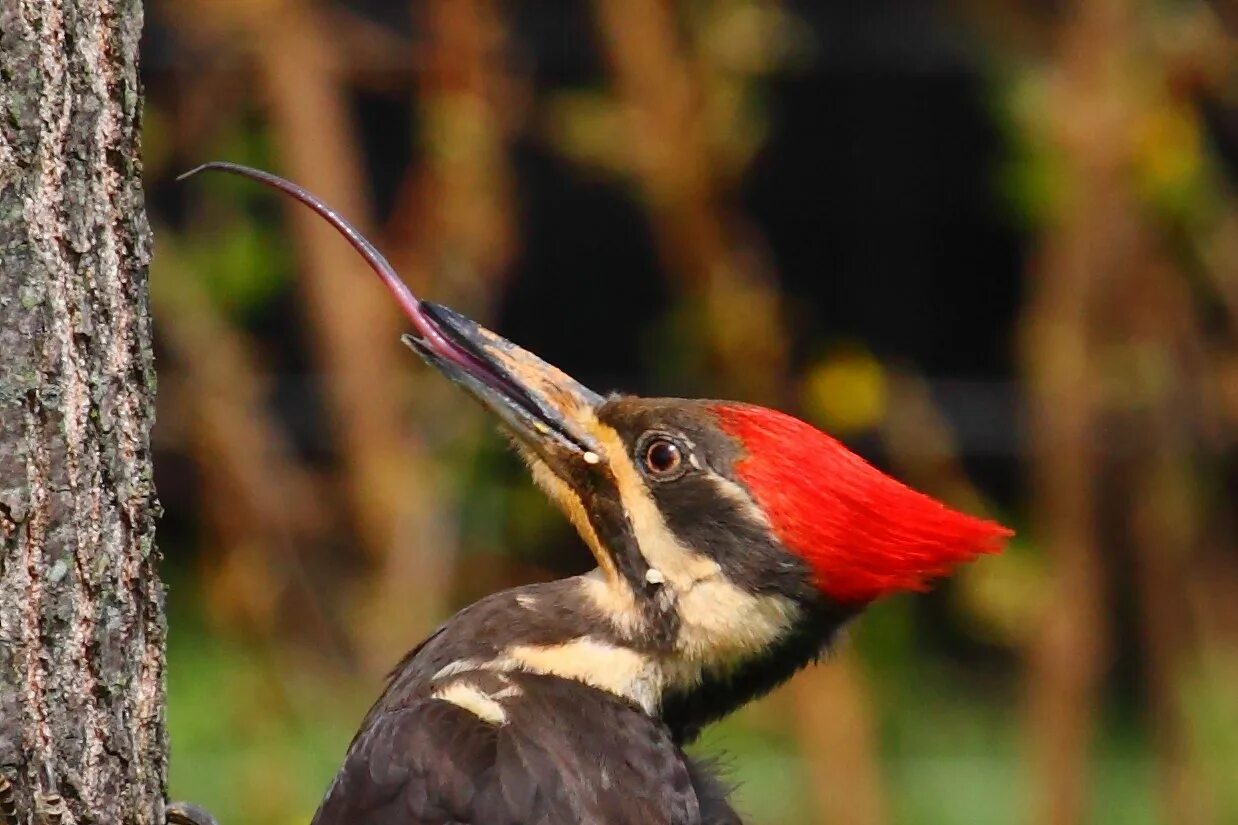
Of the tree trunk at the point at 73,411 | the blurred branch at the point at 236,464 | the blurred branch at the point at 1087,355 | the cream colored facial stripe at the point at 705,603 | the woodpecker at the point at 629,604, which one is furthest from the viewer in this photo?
the blurred branch at the point at 236,464

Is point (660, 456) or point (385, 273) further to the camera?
point (660, 456)

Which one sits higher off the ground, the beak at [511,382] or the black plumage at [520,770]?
the beak at [511,382]

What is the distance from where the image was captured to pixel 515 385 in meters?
2.87

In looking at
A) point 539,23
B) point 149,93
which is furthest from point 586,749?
point 539,23

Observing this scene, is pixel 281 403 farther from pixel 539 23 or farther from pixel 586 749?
pixel 586 749

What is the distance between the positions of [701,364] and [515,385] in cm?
242

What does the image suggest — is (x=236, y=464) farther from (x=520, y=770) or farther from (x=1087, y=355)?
(x=520, y=770)

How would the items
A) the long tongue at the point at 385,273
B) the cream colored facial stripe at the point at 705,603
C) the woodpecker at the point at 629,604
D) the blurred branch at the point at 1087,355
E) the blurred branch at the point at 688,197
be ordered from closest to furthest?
the long tongue at the point at 385,273, the woodpecker at the point at 629,604, the cream colored facial stripe at the point at 705,603, the blurred branch at the point at 1087,355, the blurred branch at the point at 688,197

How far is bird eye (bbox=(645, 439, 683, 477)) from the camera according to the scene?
9.51 feet

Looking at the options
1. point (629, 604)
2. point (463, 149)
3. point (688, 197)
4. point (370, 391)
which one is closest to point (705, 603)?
point (629, 604)

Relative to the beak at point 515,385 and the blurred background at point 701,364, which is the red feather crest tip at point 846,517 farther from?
the blurred background at point 701,364

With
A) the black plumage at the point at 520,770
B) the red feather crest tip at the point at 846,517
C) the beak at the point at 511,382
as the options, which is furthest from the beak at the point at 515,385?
the black plumage at the point at 520,770

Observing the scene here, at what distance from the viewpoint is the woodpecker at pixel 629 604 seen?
102 inches

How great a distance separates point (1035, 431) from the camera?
5.40m
